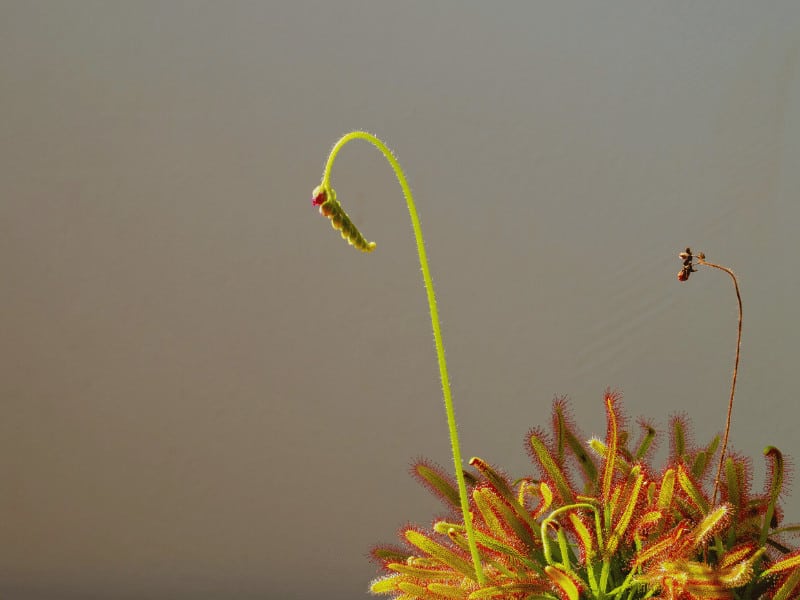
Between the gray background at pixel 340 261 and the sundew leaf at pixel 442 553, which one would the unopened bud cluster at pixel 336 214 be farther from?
the gray background at pixel 340 261

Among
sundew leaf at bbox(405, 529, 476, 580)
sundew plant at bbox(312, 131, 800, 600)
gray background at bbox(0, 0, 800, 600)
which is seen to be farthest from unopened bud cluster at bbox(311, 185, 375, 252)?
gray background at bbox(0, 0, 800, 600)

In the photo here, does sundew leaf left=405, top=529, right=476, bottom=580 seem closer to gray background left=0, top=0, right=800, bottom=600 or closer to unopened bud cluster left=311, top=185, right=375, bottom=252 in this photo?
unopened bud cluster left=311, top=185, right=375, bottom=252

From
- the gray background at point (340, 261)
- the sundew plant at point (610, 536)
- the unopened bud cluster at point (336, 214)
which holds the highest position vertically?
the gray background at point (340, 261)

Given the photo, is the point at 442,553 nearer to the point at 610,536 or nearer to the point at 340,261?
the point at 610,536

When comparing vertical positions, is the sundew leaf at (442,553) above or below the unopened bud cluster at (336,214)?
below

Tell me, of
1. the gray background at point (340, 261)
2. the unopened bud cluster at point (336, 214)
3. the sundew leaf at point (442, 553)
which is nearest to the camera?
the unopened bud cluster at point (336, 214)

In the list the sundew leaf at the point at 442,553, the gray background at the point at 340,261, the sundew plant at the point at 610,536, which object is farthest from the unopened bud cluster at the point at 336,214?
the gray background at the point at 340,261

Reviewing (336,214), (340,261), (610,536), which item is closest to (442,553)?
(610,536)
